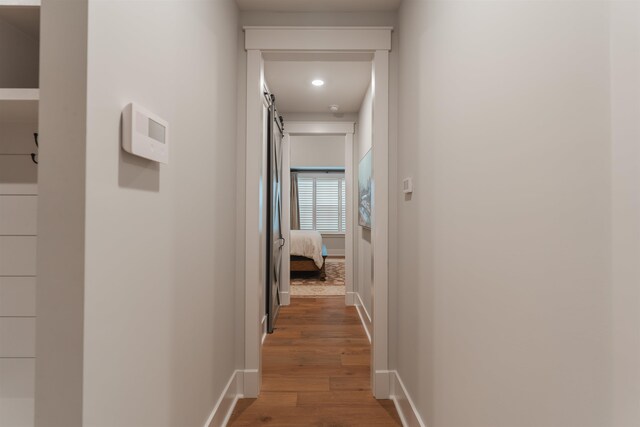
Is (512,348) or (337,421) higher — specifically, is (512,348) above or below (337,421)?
above

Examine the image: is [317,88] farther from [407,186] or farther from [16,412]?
[16,412]

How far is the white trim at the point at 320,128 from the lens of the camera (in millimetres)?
4355

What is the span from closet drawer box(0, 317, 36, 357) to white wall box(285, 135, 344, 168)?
305 inches

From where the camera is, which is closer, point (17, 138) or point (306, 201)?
point (17, 138)

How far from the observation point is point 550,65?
785mm

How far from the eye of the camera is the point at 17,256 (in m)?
0.94

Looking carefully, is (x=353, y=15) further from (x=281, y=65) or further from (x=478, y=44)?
(x=478, y=44)

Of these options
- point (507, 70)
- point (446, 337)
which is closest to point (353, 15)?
point (507, 70)

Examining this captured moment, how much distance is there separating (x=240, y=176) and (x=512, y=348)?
1820 mm

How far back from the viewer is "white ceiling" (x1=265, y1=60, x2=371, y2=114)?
3.10 metres

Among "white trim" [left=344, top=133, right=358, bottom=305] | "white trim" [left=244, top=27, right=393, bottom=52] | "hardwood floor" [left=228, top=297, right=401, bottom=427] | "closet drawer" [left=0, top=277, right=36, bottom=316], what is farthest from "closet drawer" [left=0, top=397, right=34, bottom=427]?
"white trim" [left=344, top=133, right=358, bottom=305]

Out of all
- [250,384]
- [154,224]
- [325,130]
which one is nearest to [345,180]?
[325,130]

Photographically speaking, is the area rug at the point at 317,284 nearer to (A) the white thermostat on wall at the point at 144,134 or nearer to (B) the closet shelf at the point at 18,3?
(A) the white thermostat on wall at the point at 144,134

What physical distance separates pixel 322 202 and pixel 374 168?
677 centimetres
